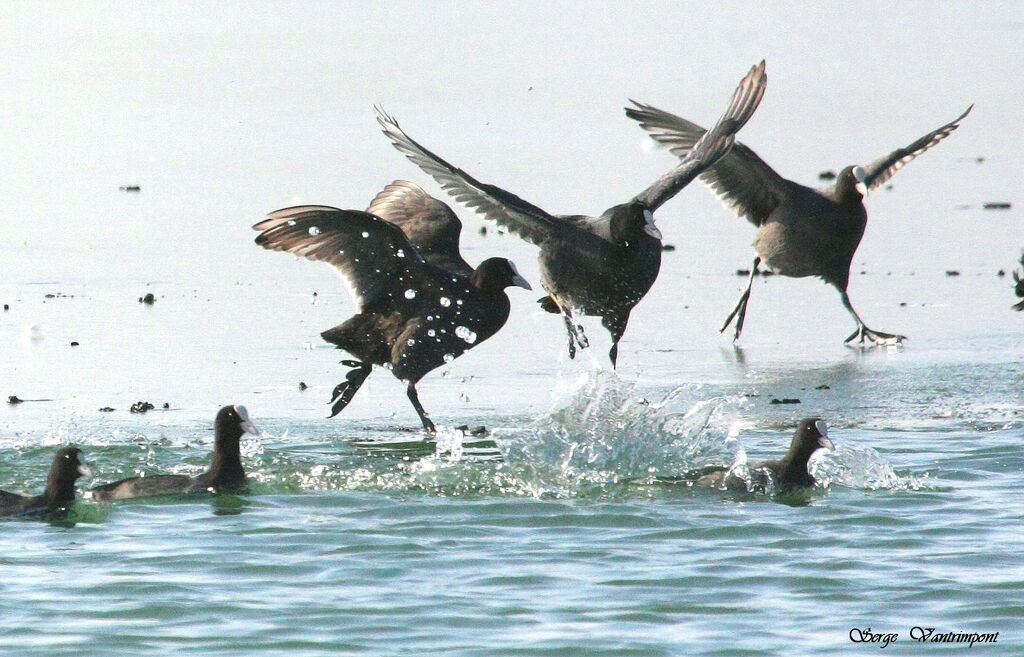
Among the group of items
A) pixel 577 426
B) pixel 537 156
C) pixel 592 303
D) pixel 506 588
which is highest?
pixel 537 156

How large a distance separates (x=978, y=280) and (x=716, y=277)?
1816 mm

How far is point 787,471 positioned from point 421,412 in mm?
2033

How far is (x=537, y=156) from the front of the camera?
1591 centimetres

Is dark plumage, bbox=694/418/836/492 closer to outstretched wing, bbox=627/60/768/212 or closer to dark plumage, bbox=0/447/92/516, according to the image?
outstretched wing, bbox=627/60/768/212

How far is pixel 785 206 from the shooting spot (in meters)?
11.5

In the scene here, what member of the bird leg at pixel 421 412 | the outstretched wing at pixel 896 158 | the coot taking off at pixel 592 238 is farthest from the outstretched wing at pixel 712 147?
the outstretched wing at pixel 896 158

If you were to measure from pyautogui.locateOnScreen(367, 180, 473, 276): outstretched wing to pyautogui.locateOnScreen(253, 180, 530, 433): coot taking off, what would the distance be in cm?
40

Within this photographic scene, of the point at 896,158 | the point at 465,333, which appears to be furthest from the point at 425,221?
the point at 896,158

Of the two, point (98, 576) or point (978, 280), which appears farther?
point (978, 280)

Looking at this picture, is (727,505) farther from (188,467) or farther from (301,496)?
(188,467)

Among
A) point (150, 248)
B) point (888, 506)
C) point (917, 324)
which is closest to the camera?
point (888, 506)

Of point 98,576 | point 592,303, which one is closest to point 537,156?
point 592,303

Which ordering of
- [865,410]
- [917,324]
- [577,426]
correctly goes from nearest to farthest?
[577,426] → [865,410] → [917,324]

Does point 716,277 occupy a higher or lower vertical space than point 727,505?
higher
